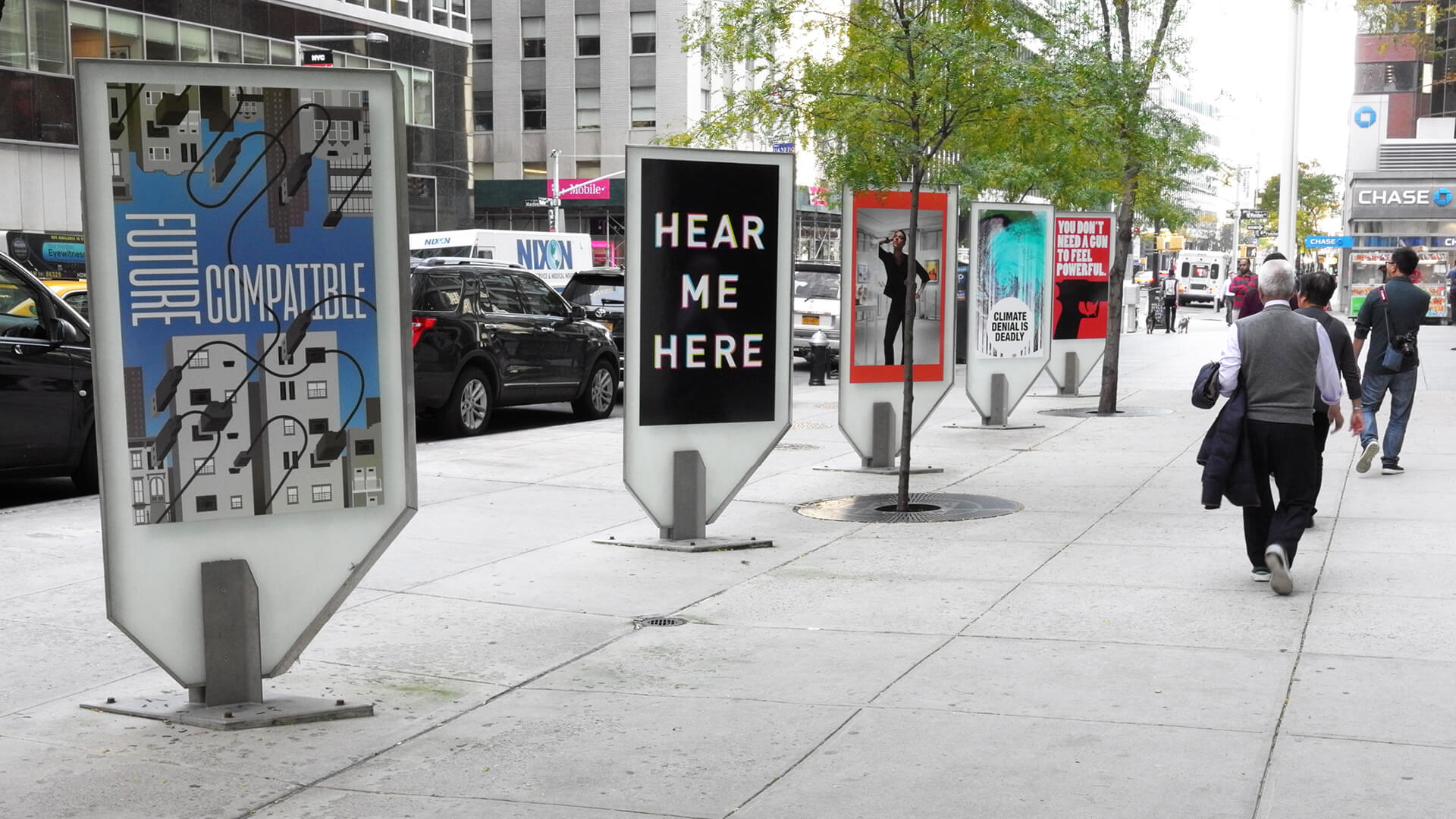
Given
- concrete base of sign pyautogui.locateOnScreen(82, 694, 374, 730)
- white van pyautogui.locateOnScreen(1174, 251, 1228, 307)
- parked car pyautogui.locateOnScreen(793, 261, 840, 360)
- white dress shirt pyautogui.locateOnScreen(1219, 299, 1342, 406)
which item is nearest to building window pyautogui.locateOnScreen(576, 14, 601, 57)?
white van pyautogui.locateOnScreen(1174, 251, 1228, 307)

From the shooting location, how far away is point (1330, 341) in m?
8.89

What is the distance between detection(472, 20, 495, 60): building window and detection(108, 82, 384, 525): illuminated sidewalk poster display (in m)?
65.4

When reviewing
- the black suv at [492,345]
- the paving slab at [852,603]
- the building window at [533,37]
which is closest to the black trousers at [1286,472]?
the paving slab at [852,603]

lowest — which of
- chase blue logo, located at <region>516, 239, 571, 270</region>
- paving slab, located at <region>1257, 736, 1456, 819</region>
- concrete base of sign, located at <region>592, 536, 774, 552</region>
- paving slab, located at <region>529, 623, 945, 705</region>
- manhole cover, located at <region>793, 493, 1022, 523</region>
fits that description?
manhole cover, located at <region>793, 493, 1022, 523</region>

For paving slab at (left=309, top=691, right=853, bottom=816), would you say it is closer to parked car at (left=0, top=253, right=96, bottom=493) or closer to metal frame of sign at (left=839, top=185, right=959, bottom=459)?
metal frame of sign at (left=839, top=185, right=959, bottom=459)

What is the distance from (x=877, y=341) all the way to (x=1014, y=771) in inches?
295

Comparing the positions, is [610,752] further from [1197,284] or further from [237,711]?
[1197,284]

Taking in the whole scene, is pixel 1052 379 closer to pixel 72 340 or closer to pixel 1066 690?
pixel 72 340

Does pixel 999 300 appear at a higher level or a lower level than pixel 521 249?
lower

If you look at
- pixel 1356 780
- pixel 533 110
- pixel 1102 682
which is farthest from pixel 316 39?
pixel 1356 780

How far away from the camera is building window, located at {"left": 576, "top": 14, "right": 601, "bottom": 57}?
66312 mm

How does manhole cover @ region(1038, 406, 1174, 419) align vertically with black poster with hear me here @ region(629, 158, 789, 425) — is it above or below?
below

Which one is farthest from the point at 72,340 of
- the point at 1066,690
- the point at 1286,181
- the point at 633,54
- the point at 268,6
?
the point at 633,54

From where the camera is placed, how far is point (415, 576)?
8.32m
